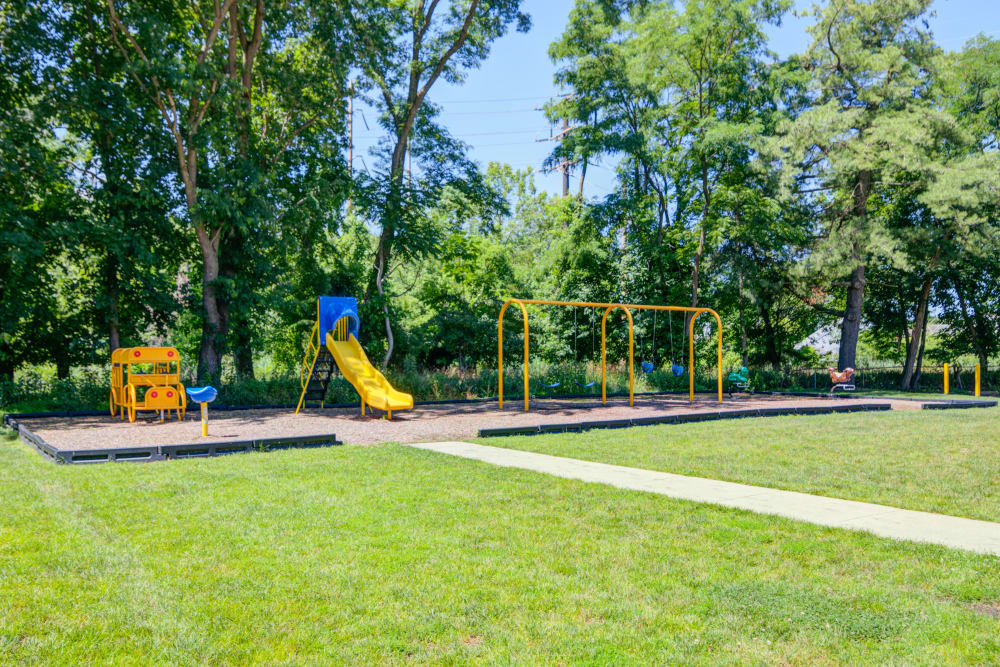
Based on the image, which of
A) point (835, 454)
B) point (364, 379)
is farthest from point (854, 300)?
point (364, 379)

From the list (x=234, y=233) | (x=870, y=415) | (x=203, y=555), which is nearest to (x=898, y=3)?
(x=870, y=415)

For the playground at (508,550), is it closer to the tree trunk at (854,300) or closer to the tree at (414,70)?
the tree at (414,70)

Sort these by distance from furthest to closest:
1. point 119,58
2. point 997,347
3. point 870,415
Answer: point 997,347, point 119,58, point 870,415

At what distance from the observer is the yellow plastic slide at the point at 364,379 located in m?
12.6

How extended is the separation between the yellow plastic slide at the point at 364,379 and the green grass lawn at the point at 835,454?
340 centimetres

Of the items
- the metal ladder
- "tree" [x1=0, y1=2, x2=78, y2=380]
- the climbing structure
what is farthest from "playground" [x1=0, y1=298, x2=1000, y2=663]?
"tree" [x1=0, y1=2, x2=78, y2=380]

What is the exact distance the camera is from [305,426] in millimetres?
11469

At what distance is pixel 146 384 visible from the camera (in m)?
13.1

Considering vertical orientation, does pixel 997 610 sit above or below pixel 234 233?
below

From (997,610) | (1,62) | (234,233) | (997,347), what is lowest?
(997,610)

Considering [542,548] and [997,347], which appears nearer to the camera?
[542,548]

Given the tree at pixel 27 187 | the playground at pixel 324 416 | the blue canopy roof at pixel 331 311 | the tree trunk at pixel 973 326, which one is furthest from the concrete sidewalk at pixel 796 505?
the tree trunk at pixel 973 326

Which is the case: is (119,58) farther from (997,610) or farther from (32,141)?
(997,610)

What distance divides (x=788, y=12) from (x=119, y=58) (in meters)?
22.0
